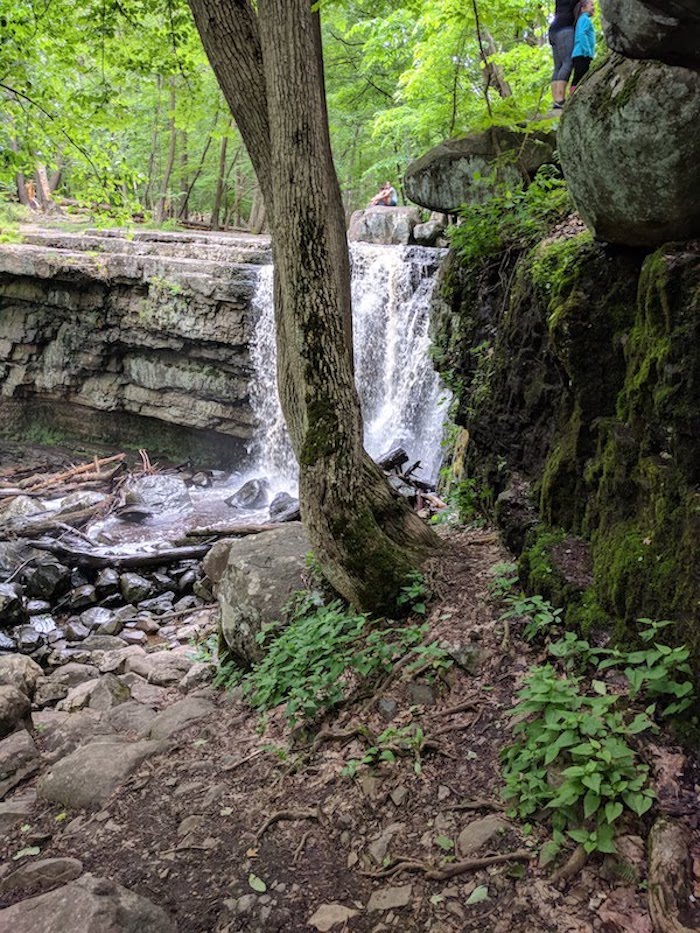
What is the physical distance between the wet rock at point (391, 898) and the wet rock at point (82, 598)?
7947mm

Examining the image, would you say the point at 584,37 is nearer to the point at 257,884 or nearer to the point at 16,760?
the point at 257,884

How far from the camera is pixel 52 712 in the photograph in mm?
5430

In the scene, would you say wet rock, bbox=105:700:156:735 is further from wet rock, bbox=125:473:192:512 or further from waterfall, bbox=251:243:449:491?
wet rock, bbox=125:473:192:512

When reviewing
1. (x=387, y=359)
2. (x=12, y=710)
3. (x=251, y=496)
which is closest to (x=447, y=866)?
(x=12, y=710)

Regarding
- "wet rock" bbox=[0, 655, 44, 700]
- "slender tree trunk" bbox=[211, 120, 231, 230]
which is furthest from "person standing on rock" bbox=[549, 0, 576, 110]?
"slender tree trunk" bbox=[211, 120, 231, 230]

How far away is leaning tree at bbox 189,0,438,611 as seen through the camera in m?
3.97

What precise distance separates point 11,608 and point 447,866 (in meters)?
8.00

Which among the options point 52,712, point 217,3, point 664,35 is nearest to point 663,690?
point 664,35

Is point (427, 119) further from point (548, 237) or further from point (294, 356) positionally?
point (294, 356)

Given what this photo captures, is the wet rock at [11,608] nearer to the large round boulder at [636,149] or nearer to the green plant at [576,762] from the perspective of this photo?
the green plant at [576,762]

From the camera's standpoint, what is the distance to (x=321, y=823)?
278 centimetres

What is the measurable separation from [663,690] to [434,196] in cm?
740

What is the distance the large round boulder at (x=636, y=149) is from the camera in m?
2.50

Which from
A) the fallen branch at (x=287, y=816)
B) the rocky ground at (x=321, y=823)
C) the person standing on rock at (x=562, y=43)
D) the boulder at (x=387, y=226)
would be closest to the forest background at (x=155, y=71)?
the person standing on rock at (x=562, y=43)
